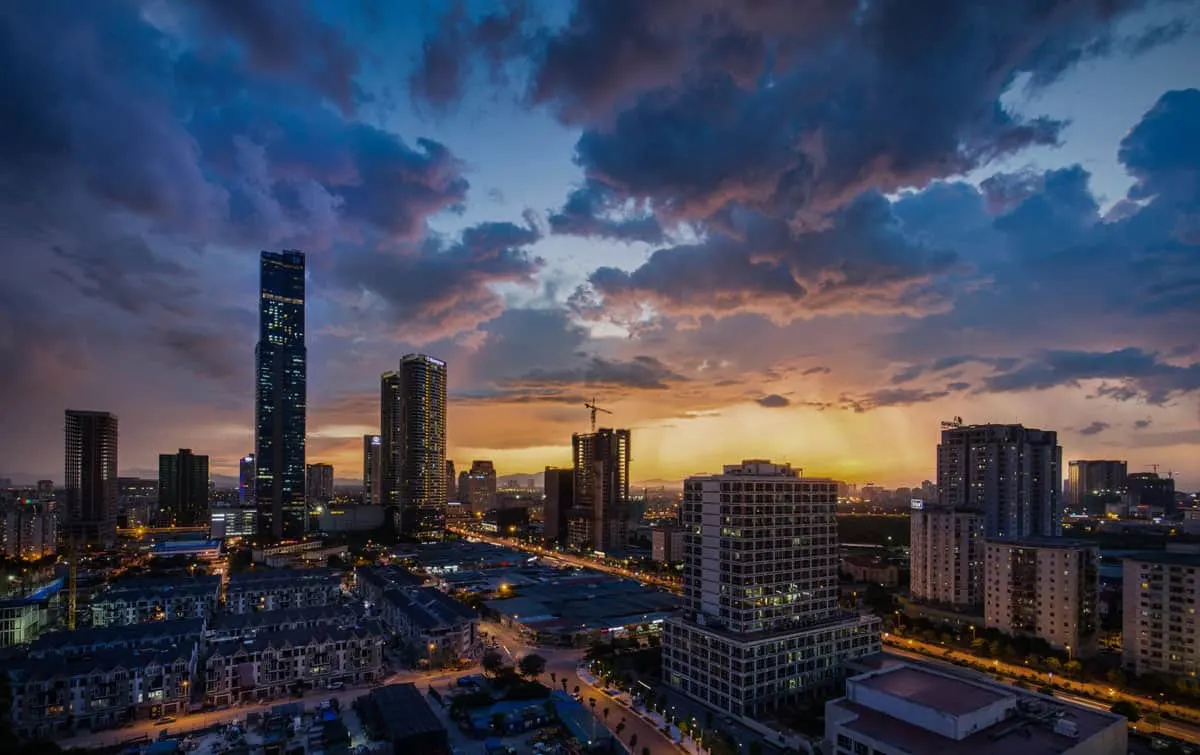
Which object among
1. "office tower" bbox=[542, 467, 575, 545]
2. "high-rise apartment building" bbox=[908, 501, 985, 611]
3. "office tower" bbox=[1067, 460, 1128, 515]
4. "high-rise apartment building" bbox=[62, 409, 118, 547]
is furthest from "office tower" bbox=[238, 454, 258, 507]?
"office tower" bbox=[1067, 460, 1128, 515]

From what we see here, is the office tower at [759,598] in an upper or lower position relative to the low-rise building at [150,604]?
upper

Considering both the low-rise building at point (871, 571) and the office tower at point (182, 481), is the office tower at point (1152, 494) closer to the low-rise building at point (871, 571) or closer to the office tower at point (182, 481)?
the low-rise building at point (871, 571)

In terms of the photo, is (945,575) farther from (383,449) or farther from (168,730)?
(383,449)

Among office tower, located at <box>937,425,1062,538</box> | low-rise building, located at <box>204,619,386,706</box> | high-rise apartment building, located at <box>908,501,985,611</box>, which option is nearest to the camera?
low-rise building, located at <box>204,619,386,706</box>

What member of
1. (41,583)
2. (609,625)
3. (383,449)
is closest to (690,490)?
(609,625)

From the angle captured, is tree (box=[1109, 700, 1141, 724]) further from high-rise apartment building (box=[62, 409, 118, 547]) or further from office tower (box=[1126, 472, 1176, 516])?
high-rise apartment building (box=[62, 409, 118, 547])

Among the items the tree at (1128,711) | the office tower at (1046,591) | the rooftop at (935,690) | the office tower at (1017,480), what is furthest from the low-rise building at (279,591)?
the office tower at (1017,480)
